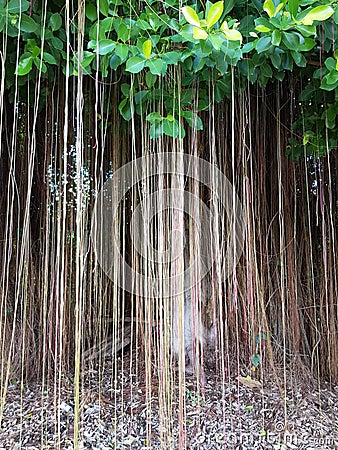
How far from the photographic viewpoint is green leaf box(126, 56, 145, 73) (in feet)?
2.68

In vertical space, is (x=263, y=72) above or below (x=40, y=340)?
above

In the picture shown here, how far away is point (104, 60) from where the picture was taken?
0.91 metres

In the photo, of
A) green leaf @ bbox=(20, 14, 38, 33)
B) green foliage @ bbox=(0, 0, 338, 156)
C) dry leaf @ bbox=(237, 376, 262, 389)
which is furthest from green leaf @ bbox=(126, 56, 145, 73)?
dry leaf @ bbox=(237, 376, 262, 389)

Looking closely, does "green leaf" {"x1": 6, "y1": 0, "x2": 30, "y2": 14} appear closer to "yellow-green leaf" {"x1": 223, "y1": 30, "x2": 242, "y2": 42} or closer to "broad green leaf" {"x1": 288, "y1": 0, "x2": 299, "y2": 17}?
"yellow-green leaf" {"x1": 223, "y1": 30, "x2": 242, "y2": 42}

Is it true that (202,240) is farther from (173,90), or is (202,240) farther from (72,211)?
(173,90)

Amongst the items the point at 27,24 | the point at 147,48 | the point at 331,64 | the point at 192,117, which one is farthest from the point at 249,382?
the point at 27,24

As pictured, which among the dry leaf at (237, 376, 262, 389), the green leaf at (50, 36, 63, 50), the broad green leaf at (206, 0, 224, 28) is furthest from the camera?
the dry leaf at (237, 376, 262, 389)

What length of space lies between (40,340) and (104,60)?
1103 mm

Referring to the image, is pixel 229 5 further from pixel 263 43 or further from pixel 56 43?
pixel 56 43

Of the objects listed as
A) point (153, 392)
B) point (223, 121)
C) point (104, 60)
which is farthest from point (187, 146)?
point (153, 392)

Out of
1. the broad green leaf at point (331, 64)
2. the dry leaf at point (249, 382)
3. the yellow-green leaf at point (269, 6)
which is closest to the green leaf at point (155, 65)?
the yellow-green leaf at point (269, 6)

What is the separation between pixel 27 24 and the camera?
0.86m

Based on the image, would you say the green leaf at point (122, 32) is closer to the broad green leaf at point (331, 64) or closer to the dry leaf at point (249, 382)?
the broad green leaf at point (331, 64)

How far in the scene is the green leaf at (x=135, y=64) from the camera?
0.82 meters
